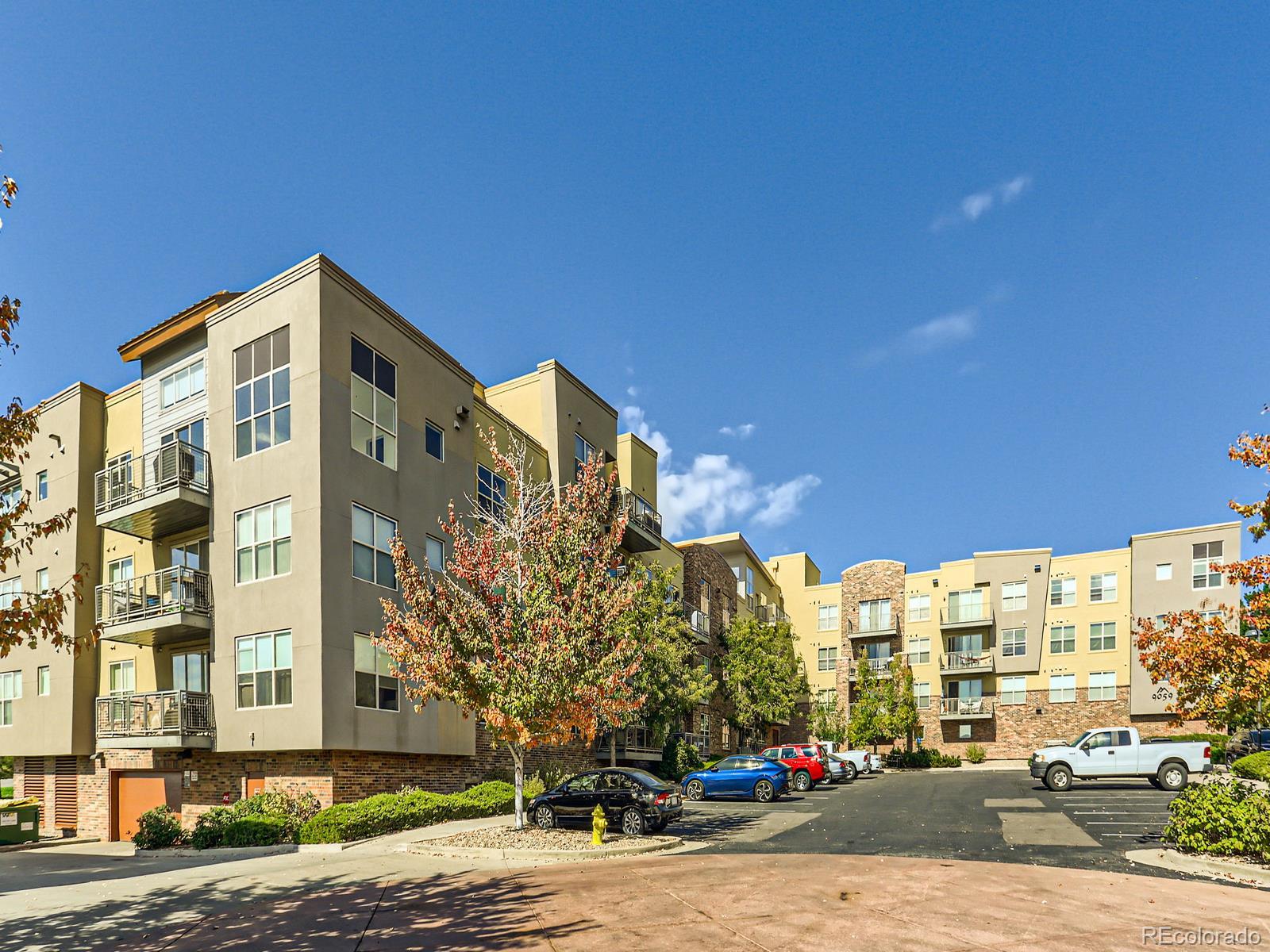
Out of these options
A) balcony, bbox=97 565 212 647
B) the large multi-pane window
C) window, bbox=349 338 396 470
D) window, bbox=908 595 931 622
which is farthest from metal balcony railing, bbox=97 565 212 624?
the large multi-pane window

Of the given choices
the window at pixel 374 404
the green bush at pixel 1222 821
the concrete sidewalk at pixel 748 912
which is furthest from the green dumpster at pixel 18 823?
the green bush at pixel 1222 821

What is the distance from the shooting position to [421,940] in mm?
10648

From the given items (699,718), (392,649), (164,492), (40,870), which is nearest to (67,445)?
(164,492)

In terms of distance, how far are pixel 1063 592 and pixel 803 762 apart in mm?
29028

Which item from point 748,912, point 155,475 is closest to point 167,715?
point 155,475

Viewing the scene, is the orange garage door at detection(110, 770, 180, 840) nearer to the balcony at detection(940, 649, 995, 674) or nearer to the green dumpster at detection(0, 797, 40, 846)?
the green dumpster at detection(0, 797, 40, 846)

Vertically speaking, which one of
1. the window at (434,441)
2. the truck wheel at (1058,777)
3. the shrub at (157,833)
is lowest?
the truck wheel at (1058,777)

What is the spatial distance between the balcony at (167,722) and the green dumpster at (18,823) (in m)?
5.52

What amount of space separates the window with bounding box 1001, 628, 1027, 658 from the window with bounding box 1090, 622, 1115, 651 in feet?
12.2

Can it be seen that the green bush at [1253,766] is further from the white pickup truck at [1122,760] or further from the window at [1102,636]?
the window at [1102,636]

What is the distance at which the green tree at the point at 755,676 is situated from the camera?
48344mm

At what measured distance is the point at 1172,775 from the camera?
28.8 metres

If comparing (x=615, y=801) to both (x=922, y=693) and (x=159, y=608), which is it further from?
(x=922, y=693)

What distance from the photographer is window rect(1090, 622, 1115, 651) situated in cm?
5531
